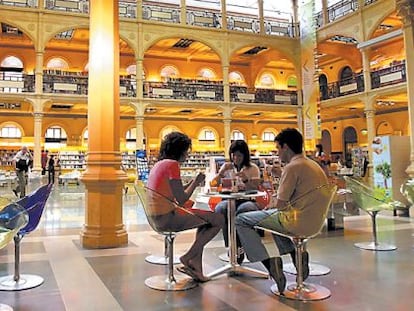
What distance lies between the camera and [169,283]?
9.80ft

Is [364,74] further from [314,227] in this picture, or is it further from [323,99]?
[314,227]

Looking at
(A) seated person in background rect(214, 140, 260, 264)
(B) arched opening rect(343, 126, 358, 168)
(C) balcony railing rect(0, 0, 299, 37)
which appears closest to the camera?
(A) seated person in background rect(214, 140, 260, 264)

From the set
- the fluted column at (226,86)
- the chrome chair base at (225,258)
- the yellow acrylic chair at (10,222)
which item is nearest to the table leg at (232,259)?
the chrome chair base at (225,258)

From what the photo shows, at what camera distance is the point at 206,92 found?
57.1 feet

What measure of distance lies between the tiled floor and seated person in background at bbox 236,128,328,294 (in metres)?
0.23

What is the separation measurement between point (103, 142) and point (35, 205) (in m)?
1.52

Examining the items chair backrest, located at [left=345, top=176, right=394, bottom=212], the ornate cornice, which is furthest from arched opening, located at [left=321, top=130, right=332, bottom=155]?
chair backrest, located at [left=345, top=176, right=394, bottom=212]

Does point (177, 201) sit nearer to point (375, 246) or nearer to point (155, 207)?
point (155, 207)

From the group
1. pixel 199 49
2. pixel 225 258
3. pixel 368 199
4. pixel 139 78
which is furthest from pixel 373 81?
pixel 225 258

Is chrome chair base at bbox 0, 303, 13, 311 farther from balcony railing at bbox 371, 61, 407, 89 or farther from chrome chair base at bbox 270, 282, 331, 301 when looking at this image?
balcony railing at bbox 371, 61, 407, 89

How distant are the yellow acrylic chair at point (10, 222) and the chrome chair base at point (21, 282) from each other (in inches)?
14.7

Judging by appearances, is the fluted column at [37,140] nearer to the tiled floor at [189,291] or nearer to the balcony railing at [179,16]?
the balcony railing at [179,16]

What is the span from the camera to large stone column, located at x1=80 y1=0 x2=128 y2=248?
4.48 m

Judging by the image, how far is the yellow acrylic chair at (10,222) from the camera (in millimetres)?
2578
